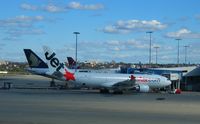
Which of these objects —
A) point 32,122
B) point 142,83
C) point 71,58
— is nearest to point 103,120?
point 32,122

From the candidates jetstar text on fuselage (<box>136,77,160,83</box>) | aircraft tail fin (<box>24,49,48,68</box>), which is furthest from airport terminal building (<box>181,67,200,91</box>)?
aircraft tail fin (<box>24,49,48,68</box>)

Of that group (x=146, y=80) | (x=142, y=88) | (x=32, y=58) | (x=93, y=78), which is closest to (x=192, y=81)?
(x=146, y=80)

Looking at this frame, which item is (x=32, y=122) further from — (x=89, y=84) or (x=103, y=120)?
(x=89, y=84)

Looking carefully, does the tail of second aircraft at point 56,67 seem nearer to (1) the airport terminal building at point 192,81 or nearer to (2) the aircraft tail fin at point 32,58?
(2) the aircraft tail fin at point 32,58

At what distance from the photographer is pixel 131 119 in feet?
85.5

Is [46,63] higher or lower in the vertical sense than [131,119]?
higher

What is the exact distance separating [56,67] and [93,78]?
17.0ft

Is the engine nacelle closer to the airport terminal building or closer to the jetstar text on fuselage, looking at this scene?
the jetstar text on fuselage

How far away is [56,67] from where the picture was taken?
205 ft

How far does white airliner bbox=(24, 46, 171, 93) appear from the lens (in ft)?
199

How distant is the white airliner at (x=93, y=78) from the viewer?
60531mm

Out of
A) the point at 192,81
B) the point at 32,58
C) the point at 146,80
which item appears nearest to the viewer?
the point at 32,58

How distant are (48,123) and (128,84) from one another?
39.4 metres

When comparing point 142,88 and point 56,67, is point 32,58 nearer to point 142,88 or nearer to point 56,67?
point 56,67
